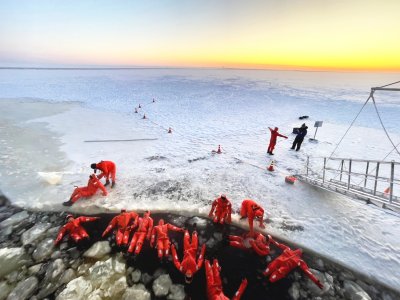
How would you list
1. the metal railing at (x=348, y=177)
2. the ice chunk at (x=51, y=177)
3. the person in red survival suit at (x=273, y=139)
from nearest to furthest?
1. the metal railing at (x=348, y=177)
2. the ice chunk at (x=51, y=177)
3. the person in red survival suit at (x=273, y=139)

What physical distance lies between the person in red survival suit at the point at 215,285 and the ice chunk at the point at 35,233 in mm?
4562

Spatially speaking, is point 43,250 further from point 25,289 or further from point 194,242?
point 194,242

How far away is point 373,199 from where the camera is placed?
18.4ft

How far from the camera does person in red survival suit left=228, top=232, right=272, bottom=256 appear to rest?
221 inches

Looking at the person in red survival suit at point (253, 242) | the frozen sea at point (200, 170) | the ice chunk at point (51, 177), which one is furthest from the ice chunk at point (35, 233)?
the person in red survival suit at point (253, 242)

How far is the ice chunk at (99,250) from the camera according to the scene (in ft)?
18.1

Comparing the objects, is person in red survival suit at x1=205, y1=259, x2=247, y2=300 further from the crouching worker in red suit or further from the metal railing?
the metal railing


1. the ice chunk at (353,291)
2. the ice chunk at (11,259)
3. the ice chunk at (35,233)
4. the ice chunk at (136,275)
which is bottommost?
the ice chunk at (353,291)

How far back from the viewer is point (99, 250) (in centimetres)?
564

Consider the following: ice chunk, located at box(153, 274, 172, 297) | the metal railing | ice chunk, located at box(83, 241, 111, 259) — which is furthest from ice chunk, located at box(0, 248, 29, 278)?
the metal railing

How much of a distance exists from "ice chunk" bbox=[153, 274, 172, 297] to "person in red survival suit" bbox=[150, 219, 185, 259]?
0.52 m

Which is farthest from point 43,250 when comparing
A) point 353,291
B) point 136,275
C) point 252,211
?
point 353,291

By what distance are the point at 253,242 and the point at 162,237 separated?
2.32 meters

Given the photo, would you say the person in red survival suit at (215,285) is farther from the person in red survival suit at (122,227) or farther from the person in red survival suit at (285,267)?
the person in red survival suit at (122,227)
